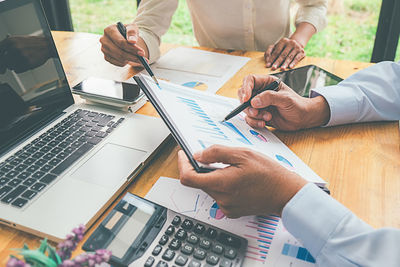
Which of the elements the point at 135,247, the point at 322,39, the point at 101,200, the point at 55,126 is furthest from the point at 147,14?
the point at 322,39

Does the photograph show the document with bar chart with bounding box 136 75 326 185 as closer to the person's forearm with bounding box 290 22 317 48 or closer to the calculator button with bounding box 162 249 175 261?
the calculator button with bounding box 162 249 175 261

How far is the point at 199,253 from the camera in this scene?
1.62 feet

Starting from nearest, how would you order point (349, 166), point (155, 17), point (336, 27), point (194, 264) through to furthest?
1. point (194, 264)
2. point (349, 166)
3. point (155, 17)
4. point (336, 27)

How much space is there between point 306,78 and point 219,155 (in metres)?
0.64

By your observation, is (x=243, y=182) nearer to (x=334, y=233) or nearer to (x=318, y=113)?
(x=334, y=233)

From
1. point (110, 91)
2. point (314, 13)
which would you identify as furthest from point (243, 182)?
point (314, 13)

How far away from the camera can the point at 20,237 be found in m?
0.56

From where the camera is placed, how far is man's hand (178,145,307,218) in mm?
541

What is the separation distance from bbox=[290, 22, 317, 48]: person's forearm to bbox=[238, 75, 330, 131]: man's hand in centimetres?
61

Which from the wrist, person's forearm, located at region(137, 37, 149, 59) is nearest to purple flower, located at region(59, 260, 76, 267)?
the wrist

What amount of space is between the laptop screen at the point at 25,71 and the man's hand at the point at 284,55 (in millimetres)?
713

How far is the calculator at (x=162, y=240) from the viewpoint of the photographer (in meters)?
0.49

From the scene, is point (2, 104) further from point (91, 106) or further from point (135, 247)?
point (135, 247)

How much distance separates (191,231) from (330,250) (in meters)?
0.22
